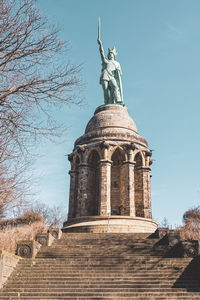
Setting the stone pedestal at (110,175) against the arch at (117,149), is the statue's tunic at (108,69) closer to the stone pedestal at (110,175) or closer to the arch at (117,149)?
the stone pedestal at (110,175)

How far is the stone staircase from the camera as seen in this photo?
10.0 metres

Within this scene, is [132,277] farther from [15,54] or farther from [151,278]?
[15,54]

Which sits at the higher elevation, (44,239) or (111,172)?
(111,172)

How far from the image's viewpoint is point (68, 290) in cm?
1028

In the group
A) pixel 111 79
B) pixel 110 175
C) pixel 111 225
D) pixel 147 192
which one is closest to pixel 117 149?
pixel 110 175

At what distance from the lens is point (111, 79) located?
27.1 meters

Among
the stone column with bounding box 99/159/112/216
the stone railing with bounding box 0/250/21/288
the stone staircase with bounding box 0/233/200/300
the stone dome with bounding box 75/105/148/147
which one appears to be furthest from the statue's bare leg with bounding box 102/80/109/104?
the stone railing with bounding box 0/250/21/288

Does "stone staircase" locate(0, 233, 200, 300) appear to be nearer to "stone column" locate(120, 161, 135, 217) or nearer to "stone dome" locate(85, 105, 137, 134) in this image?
"stone column" locate(120, 161, 135, 217)

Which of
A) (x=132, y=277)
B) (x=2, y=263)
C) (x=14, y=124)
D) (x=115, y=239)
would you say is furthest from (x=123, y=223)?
(x=14, y=124)

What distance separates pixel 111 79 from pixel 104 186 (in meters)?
9.89

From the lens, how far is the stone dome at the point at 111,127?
24.2 m

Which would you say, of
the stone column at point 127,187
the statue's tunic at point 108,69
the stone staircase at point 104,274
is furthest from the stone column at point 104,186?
the statue's tunic at point 108,69

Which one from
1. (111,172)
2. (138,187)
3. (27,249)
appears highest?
(111,172)

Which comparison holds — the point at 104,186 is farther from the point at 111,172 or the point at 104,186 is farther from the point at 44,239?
the point at 44,239
